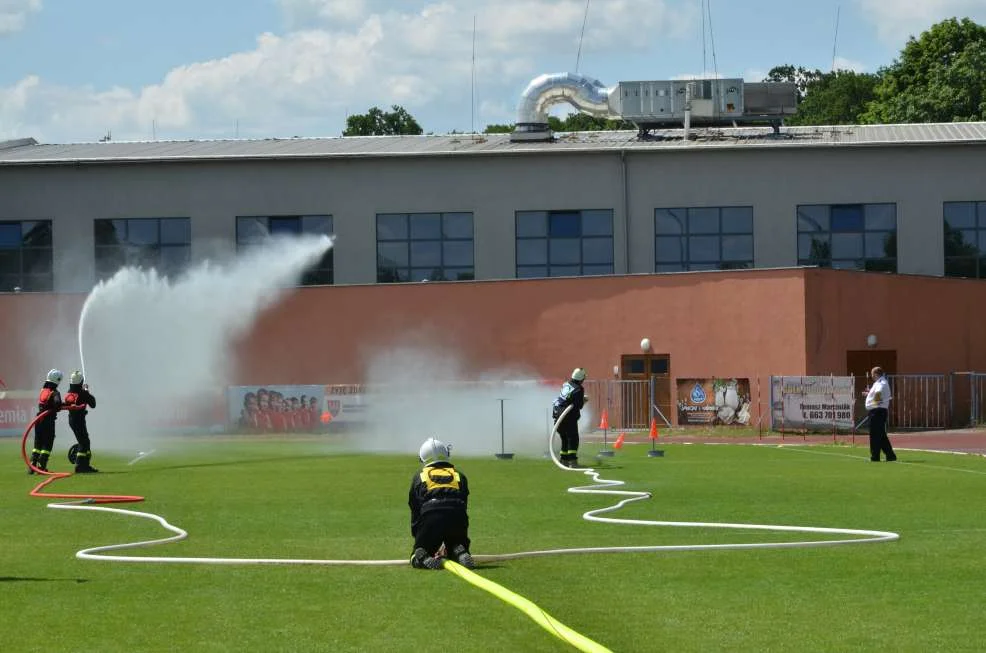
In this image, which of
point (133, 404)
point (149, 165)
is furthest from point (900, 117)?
point (133, 404)

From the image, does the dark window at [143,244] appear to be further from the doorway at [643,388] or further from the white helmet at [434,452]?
the white helmet at [434,452]

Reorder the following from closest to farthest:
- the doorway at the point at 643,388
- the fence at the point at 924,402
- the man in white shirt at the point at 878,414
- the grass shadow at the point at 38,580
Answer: the grass shadow at the point at 38,580 < the man in white shirt at the point at 878,414 < the fence at the point at 924,402 < the doorway at the point at 643,388

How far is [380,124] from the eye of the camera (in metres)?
118

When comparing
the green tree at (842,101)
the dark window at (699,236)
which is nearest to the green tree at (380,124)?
the green tree at (842,101)

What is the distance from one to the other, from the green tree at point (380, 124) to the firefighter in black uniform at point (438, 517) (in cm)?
10375

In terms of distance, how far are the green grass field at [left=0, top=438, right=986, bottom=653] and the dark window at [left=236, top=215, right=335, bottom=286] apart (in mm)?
34987

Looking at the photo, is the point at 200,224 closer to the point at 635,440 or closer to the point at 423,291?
the point at 423,291

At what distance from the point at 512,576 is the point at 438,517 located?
111cm

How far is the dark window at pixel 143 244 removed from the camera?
60.1m

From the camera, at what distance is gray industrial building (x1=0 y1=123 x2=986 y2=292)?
5819 centimetres

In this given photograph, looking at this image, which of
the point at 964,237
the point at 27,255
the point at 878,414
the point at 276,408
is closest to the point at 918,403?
the point at 964,237

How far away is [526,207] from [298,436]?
16622mm

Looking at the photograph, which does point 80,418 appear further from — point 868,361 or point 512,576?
point 868,361

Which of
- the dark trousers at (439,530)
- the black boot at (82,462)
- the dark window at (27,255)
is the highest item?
the dark window at (27,255)
